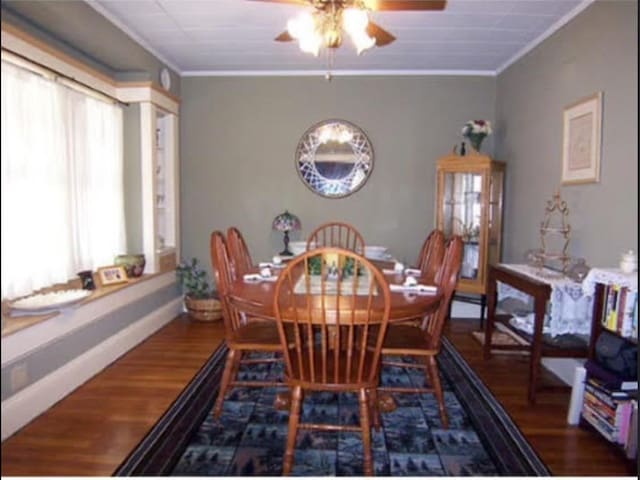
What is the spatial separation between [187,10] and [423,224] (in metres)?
2.71

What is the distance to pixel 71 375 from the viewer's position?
1769 mm

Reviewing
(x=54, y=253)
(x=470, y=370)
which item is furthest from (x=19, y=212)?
(x=470, y=370)

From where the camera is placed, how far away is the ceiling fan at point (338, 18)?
195cm

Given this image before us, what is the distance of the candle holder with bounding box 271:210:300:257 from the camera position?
13.1 ft

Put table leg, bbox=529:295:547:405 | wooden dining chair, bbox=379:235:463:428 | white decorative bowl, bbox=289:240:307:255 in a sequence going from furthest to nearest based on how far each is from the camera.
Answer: white decorative bowl, bbox=289:240:307:255 → table leg, bbox=529:295:547:405 → wooden dining chair, bbox=379:235:463:428

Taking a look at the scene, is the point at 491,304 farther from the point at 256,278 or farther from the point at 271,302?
the point at 271,302

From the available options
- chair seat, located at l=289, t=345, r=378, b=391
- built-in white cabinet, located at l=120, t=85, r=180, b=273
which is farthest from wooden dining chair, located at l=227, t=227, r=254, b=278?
chair seat, located at l=289, t=345, r=378, b=391

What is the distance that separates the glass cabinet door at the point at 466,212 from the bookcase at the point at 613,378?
5.70 feet

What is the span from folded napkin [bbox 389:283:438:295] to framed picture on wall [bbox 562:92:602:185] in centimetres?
119

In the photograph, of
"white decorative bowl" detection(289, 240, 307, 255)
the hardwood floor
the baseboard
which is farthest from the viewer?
the baseboard

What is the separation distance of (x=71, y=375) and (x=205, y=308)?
6.76 ft

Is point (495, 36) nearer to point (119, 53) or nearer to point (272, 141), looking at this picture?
point (272, 141)

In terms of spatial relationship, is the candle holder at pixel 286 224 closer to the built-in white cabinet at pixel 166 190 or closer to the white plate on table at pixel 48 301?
the built-in white cabinet at pixel 166 190

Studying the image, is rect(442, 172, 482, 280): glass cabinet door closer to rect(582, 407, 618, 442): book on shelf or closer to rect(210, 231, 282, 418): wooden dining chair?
rect(582, 407, 618, 442): book on shelf
